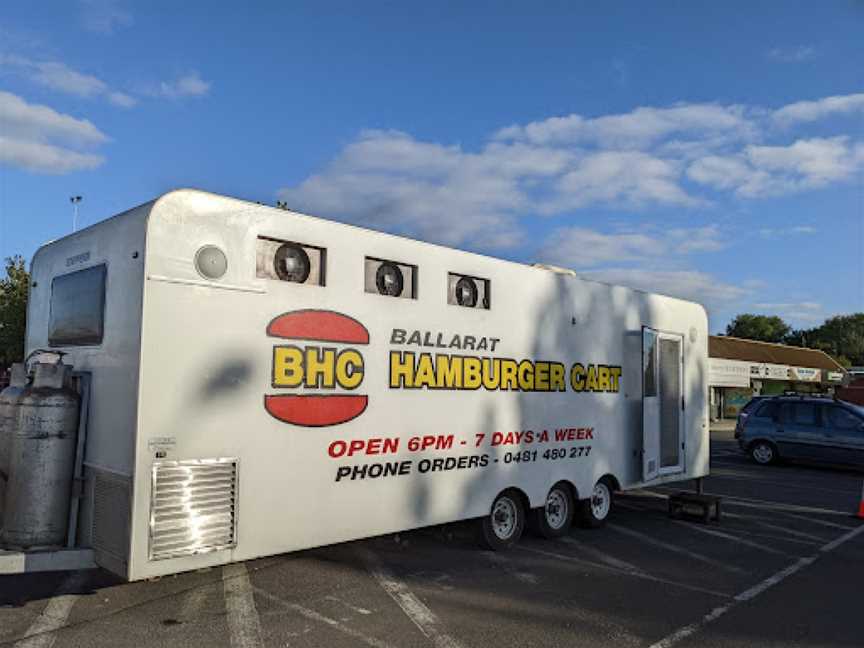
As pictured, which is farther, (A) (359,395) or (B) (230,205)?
(A) (359,395)

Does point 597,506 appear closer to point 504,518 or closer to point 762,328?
point 504,518

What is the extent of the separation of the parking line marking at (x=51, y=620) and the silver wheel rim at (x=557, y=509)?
16.2 feet

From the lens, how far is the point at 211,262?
4.86 m

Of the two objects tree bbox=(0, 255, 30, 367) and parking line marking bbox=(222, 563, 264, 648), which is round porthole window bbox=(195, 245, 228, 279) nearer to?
parking line marking bbox=(222, 563, 264, 648)

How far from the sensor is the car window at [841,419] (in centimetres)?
1466

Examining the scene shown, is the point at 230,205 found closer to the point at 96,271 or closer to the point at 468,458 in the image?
the point at 96,271

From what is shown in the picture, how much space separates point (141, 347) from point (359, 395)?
74.7 inches

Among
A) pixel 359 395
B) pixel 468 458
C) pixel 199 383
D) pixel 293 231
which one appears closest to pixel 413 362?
pixel 359 395

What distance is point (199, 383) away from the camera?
15.6ft

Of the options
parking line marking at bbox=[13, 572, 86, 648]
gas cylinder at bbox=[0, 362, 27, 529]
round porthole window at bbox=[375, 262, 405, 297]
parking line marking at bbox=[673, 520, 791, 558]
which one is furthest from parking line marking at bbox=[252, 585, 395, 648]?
parking line marking at bbox=[673, 520, 791, 558]

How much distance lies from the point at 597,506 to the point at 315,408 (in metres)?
4.68

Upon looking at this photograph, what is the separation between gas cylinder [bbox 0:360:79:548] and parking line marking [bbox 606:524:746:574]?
624 cm

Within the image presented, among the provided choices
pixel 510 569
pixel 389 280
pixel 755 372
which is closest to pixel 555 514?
pixel 510 569

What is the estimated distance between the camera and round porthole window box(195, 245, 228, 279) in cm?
481
